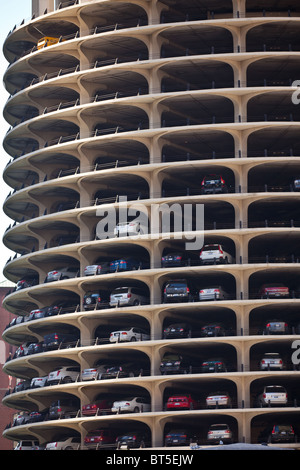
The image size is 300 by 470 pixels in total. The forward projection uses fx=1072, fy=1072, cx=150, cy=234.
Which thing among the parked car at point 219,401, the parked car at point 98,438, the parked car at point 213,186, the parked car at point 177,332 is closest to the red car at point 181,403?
the parked car at point 219,401

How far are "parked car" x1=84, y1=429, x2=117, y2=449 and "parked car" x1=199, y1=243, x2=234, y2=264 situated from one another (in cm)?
1373

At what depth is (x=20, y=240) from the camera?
9438 centimetres

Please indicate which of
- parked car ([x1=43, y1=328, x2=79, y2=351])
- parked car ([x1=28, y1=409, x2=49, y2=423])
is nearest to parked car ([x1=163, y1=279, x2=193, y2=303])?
parked car ([x1=43, y1=328, x2=79, y2=351])

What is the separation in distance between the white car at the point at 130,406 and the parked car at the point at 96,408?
1.90 metres

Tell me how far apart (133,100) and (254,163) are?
10.3 metres

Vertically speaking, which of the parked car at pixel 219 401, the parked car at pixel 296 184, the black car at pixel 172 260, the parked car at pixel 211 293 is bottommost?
the parked car at pixel 219 401

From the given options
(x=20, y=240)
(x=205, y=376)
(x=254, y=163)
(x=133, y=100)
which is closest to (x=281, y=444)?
(x=205, y=376)

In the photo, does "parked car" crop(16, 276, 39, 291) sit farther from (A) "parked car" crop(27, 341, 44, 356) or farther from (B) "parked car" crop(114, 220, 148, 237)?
(B) "parked car" crop(114, 220, 148, 237)

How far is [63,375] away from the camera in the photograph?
257 ft

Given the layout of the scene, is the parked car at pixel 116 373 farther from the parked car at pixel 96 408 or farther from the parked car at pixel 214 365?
Result: the parked car at pixel 214 365

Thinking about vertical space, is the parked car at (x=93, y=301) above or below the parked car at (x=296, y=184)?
below

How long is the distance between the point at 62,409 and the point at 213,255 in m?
15.8

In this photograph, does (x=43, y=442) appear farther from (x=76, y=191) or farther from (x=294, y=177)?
(x=294, y=177)

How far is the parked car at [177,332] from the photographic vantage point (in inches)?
2923
